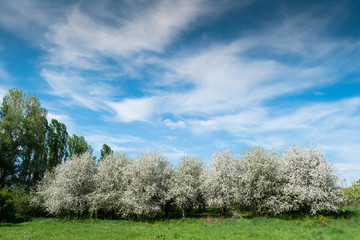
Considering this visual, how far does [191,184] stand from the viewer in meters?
44.3

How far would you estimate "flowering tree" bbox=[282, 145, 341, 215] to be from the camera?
121ft

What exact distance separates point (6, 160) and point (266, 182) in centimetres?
5448

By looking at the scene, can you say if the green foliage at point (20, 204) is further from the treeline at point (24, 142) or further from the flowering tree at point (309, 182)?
the flowering tree at point (309, 182)

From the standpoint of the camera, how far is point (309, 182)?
128ft

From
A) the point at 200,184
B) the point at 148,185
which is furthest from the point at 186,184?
the point at 148,185

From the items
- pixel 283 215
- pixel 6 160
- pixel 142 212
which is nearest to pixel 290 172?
pixel 283 215

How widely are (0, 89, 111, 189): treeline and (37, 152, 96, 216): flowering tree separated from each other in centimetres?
946

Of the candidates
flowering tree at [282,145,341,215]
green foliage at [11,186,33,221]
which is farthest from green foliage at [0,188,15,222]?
flowering tree at [282,145,341,215]

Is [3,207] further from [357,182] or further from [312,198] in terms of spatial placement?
[357,182]

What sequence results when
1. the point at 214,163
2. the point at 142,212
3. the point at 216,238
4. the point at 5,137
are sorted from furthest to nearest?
the point at 5,137 < the point at 214,163 < the point at 142,212 < the point at 216,238

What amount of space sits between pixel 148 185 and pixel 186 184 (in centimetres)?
704

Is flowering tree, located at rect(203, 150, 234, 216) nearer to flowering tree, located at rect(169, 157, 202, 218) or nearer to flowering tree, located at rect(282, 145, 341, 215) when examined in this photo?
flowering tree, located at rect(169, 157, 202, 218)

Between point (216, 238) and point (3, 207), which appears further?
point (3, 207)

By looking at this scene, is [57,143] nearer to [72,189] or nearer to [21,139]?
[21,139]
